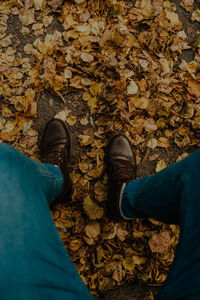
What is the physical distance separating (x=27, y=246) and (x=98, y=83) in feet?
3.76

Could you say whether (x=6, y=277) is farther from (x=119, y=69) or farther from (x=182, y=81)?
(x=182, y=81)

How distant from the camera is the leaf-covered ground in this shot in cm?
147

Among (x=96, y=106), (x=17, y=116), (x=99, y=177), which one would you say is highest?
(x=96, y=106)

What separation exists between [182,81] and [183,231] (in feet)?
3.60

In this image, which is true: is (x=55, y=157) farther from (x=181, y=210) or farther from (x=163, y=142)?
(x=181, y=210)

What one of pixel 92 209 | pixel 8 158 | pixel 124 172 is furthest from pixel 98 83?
pixel 8 158

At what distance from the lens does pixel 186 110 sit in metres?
1.49

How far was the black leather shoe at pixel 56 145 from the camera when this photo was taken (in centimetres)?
141

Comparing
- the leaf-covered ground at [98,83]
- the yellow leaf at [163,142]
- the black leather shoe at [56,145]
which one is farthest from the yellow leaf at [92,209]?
the yellow leaf at [163,142]

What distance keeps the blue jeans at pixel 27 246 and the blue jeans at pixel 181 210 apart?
1.03ft

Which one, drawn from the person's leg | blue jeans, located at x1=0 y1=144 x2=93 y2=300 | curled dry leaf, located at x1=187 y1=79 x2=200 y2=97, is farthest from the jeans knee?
curled dry leaf, located at x1=187 y1=79 x2=200 y2=97

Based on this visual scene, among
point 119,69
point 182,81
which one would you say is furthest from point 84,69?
point 182,81

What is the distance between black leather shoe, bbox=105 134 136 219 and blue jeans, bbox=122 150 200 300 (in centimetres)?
29

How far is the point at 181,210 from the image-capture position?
78cm
